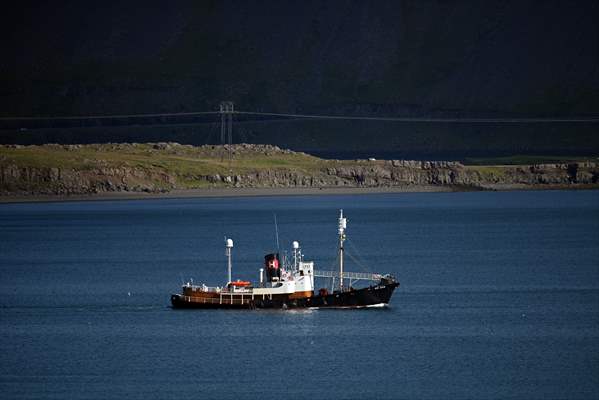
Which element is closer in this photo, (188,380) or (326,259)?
(188,380)

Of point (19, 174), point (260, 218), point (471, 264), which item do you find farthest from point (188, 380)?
point (19, 174)

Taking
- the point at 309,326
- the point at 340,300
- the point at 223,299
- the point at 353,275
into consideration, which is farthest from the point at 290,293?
the point at 353,275

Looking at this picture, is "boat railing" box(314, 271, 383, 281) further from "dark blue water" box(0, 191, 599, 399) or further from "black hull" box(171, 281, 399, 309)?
"dark blue water" box(0, 191, 599, 399)

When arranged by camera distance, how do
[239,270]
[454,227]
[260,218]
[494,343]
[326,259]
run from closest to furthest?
[494,343]
[239,270]
[326,259]
[454,227]
[260,218]

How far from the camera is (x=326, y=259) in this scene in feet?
354

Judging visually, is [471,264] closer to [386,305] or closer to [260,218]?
[386,305]

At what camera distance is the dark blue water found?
200 feet

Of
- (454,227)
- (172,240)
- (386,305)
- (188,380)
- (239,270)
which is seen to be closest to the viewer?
(188,380)

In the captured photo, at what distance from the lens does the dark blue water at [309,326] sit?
60812 mm

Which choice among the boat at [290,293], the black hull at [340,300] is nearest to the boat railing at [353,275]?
the boat at [290,293]

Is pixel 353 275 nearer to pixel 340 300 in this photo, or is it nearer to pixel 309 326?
pixel 340 300

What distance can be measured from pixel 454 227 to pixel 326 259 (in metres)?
39.3

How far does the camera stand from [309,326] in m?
74.4

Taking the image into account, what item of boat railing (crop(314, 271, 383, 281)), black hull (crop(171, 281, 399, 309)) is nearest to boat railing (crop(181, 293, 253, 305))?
black hull (crop(171, 281, 399, 309))
